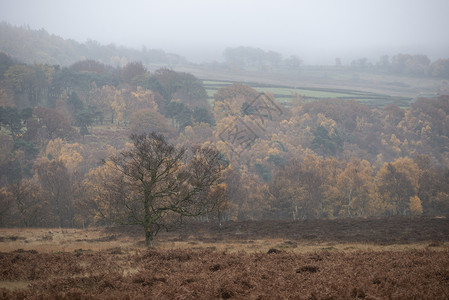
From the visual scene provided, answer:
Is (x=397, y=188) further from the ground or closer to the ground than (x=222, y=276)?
closer to the ground

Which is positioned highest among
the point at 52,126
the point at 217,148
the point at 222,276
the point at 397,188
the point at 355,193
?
the point at 222,276

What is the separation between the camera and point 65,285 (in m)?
12.4

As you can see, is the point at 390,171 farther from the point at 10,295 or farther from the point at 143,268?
the point at 10,295

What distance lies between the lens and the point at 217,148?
392 ft

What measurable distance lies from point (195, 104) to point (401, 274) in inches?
6510

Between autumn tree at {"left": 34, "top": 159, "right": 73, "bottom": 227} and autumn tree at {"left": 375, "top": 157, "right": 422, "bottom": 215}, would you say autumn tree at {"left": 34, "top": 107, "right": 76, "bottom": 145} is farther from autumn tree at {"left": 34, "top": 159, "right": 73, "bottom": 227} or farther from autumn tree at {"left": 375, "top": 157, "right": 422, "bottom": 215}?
autumn tree at {"left": 375, "top": 157, "right": 422, "bottom": 215}

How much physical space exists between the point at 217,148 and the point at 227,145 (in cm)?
701

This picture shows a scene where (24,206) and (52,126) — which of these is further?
(52,126)

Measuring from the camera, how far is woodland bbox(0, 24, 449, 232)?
77.5 m

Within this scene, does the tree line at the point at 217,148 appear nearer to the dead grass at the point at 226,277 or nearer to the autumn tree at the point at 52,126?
the autumn tree at the point at 52,126

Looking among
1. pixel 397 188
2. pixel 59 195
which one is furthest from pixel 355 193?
pixel 59 195

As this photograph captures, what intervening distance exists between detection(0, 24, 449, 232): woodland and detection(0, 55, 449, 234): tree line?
41 cm

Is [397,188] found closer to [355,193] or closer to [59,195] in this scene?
[355,193]

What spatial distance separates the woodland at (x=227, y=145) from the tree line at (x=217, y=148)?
0.41 meters
